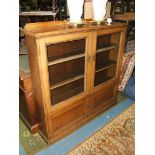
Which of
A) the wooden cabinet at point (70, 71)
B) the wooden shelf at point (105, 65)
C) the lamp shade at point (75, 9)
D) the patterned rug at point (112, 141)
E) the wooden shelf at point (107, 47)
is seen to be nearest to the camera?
the wooden cabinet at point (70, 71)

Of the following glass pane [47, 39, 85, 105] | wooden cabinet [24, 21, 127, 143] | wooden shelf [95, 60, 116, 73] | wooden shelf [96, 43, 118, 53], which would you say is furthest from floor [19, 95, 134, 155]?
wooden shelf [96, 43, 118, 53]

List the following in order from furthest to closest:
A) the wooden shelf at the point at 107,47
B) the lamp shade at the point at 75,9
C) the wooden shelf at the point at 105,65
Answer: the wooden shelf at the point at 105,65 < the wooden shelf at the point at 107,47 < the lamp shade at the point at 75,9

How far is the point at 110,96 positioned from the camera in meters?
2.49

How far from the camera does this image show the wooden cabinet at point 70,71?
5.13 ft

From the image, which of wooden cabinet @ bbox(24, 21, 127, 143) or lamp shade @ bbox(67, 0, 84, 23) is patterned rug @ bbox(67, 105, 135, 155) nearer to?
wooden cabinet @ bbox(24, 21, 127, 143)

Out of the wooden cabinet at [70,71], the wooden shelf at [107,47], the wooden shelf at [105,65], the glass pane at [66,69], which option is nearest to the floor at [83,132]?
the wooden cabinet at [70,71]

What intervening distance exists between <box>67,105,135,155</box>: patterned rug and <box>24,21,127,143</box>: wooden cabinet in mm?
254

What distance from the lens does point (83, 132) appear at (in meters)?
2.09

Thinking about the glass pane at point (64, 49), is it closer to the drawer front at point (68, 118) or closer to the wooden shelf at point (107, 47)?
the wooden shelf at point (107, 47)

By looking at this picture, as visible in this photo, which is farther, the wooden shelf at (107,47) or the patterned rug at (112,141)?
the wooden shelf at (107,47)

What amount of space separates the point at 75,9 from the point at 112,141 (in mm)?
1463

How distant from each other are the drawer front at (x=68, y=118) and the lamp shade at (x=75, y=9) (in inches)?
35.5
